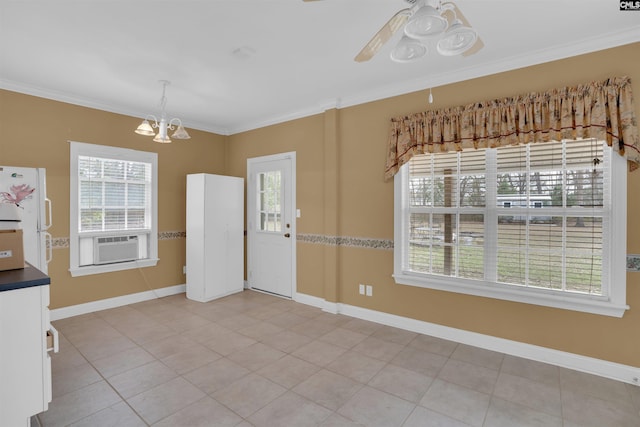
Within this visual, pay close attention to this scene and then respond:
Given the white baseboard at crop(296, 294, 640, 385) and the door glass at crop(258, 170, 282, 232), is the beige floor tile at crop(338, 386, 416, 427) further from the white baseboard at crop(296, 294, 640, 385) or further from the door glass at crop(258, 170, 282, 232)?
the door glass at crop(258, 170, 282, 232)

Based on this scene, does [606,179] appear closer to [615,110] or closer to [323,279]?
[615,110]

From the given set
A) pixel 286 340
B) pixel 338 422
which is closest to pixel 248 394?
pixel 338 422

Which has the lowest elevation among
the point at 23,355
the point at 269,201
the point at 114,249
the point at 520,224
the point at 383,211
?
the point at 23,355

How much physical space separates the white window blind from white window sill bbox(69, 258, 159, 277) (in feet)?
1.55

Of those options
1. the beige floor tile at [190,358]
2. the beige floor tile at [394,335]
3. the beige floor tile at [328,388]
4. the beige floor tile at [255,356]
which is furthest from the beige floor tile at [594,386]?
the beige floor tile at [190,358]

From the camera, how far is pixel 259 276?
5.14 metres

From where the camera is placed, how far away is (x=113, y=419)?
2078 mm

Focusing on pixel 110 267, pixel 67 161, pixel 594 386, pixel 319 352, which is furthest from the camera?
pixel 110 267

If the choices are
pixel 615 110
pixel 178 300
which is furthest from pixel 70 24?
pixel 615 110

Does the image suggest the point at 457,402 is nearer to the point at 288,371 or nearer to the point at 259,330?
the point at 288,371

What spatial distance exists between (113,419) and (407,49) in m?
2.90

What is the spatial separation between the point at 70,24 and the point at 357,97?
278cm

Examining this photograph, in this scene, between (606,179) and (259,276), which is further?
(259,276)

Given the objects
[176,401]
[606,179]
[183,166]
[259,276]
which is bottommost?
[176,401]
